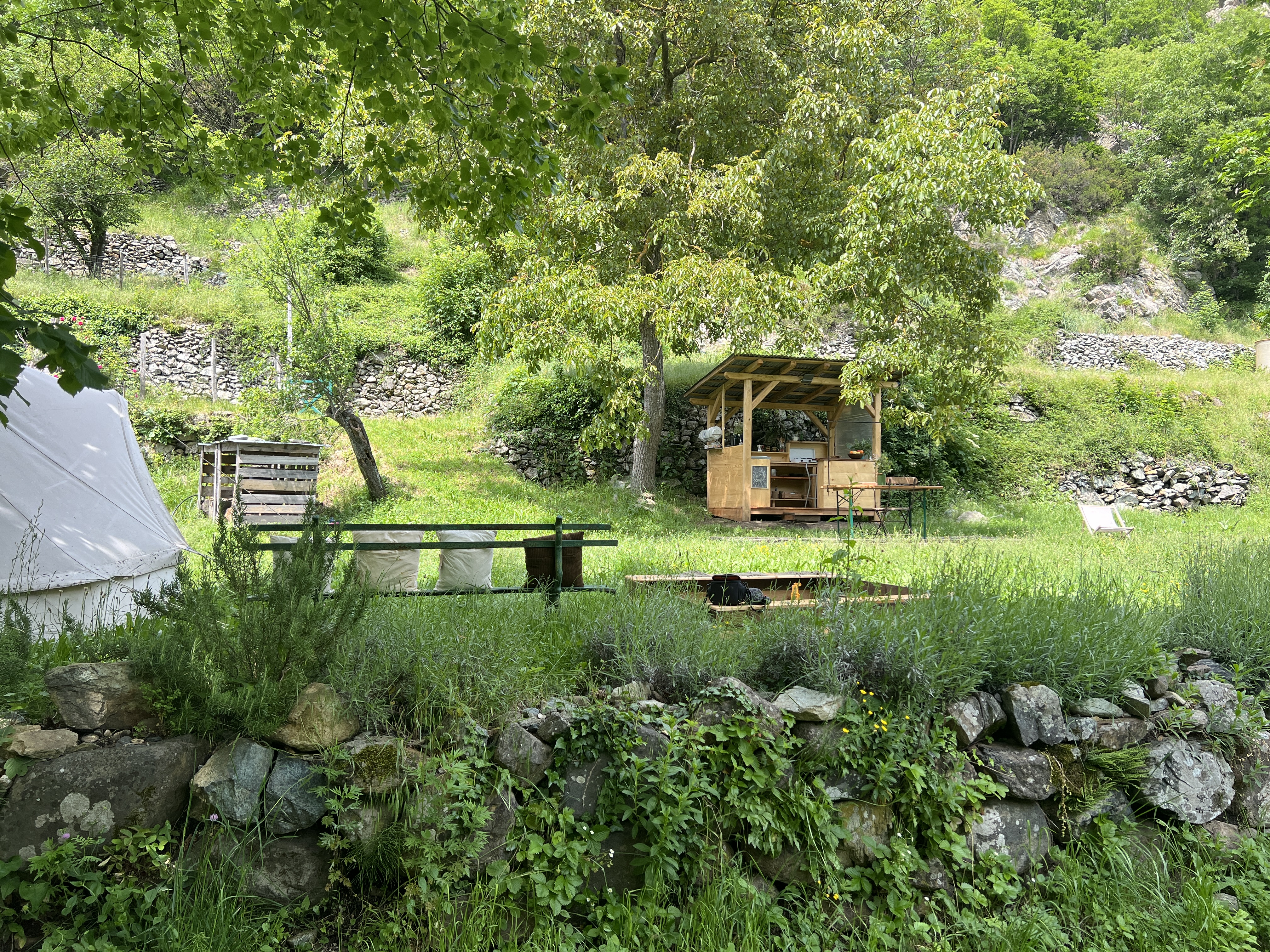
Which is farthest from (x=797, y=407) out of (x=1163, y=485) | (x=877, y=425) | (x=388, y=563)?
(x=388, y=563)

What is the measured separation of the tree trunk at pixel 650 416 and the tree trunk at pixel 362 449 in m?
4.59

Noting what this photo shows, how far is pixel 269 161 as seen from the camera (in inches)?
193

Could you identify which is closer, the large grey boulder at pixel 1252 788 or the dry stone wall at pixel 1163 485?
the large grey boulder at pixel 1252 788

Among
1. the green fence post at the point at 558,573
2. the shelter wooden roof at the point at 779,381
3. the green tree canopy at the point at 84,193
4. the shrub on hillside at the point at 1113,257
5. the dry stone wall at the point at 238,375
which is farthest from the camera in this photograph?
the shrub on hillside at the point at 1113,257

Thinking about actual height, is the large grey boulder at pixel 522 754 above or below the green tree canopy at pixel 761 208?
below

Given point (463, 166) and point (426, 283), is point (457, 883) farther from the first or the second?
point (426, 283)

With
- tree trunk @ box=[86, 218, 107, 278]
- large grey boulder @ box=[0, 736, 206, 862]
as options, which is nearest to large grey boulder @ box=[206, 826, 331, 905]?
large grey boulder @ box=[0, 736, 206, 862]

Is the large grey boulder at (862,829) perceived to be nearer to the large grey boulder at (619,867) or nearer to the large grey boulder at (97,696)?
the large grey boulder at (619,867)

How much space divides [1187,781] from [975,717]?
138cm

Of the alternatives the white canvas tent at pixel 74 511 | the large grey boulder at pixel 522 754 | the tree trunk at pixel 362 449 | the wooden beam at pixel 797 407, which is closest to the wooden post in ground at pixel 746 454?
the wooden beam at pixel 797 407

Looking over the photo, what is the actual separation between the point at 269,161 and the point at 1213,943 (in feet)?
22.3

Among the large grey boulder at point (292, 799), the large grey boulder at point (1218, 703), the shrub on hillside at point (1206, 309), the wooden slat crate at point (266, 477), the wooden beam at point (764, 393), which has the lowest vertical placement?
the large grey boulder at point (1218, 703)

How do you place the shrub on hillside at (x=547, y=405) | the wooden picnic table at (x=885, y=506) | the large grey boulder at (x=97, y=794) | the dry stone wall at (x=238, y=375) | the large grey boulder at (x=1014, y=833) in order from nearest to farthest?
the large grey boulder at (x=97, y=794) → the large grey boulder at (x=1014, y=833) → the wooden picnic table at (x=885, y=506) → the shrub on hillside at (x=547, y=405) → the dry stone wall at (x=238, y=375)

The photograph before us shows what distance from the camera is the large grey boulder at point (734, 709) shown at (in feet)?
10.5
